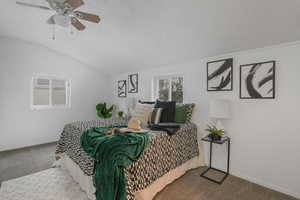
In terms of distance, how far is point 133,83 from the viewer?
4234 mm

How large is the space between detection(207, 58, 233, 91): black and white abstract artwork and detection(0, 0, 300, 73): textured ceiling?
0.19 metres

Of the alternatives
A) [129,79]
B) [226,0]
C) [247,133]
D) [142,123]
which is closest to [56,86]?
[129,79]

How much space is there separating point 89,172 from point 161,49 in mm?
2344

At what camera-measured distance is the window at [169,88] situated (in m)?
3.29

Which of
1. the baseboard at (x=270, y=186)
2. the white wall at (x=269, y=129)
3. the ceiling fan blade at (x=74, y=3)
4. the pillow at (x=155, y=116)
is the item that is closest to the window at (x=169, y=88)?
the white wall at (x=269, y=129)

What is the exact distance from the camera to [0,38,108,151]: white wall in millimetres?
3410

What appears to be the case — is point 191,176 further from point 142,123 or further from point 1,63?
point 1,63

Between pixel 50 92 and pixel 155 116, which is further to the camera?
pixel 50 92

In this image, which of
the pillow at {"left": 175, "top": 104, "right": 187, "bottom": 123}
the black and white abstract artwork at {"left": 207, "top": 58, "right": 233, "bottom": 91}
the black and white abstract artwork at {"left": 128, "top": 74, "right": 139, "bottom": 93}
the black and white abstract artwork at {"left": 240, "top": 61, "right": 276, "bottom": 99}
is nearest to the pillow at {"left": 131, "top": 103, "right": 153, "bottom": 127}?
the pillow at {"left": 175, "top": 104, "right": 187, "bottom": 123}

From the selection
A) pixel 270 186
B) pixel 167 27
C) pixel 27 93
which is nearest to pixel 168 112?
pixel 167 27

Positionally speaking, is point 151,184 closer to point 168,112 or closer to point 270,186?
point 168,112

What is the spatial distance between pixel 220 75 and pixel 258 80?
55cm

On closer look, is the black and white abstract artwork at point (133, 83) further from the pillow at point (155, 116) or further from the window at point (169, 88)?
the pillow at point (155, 116)

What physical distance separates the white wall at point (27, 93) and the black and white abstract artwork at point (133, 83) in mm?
1528
